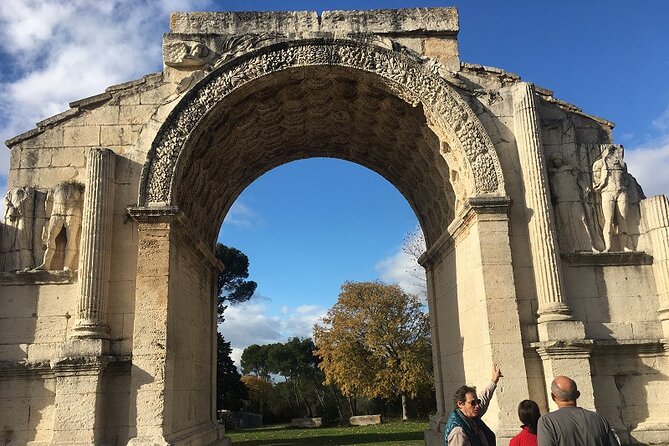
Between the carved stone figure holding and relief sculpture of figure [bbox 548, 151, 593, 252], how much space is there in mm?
293

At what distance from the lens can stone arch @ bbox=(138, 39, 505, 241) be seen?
9.12 m

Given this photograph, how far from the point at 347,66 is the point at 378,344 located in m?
21.6

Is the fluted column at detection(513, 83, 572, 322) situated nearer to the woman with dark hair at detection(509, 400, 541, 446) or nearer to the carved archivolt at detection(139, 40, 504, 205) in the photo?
the carved archivolt at detection(139, 40, 504, 205)

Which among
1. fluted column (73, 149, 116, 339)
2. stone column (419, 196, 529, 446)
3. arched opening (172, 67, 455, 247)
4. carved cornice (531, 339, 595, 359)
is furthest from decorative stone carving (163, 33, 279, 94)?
carved cornice (531, 339, 595, 359)

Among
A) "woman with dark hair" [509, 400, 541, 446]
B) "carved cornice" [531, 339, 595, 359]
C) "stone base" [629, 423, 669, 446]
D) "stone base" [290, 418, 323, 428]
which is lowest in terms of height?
"stone base" [290, 418, 323, 428]

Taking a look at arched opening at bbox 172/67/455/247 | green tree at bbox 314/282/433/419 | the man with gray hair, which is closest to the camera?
the man with gray hair

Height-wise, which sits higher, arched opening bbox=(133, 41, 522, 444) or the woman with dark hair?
arched opening bbox=(133, 41, 522, 444)

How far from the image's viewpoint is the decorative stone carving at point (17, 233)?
8.80 metres

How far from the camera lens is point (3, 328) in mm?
8586

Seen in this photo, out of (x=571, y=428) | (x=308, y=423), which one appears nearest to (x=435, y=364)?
(x=571, y=428)

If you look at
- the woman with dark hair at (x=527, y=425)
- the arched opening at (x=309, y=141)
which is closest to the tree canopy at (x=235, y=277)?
the arched opening at (x=309, y=141)

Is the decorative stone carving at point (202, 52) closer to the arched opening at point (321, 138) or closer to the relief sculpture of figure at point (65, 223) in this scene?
the arched opening at point (321, 138)

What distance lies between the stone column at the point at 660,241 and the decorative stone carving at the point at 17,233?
9796mm

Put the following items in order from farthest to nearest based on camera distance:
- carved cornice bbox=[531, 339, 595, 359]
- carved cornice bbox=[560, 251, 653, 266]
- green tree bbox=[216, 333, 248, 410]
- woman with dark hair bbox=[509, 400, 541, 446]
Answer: green tree bbox=[216, 333, 248, 410] → carved cornice bbox=[560, 251, 653, 266] → carved cornice bbox=[531, 339, 595, 359] → woman with dark hair bbox=[509, 400, 541, 446]
